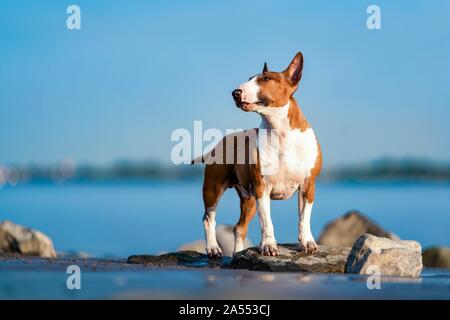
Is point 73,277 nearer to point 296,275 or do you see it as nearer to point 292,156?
point 296,275

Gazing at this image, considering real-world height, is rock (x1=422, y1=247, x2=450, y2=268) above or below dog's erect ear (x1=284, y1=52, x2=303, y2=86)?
below

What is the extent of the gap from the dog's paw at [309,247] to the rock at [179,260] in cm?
132

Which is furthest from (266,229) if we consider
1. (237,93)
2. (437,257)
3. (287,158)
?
(437,257)

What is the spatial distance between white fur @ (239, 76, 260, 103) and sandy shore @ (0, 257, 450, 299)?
90.3 inches

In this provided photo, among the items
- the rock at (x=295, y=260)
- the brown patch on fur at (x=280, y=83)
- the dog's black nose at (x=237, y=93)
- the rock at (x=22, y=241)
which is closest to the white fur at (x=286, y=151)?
the brown patch on fur at (x=280, y=83)

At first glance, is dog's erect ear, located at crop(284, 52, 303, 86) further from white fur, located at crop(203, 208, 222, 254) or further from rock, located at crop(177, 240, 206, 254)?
rock, located at crop(177, 240, 206, 254)

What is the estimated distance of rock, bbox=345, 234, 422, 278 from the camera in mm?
9844

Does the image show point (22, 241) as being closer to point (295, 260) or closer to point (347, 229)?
point (295, 260)

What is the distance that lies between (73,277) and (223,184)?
367cm

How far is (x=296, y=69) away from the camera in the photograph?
1069cm

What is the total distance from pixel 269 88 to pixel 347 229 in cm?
725

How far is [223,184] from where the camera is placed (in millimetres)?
11945

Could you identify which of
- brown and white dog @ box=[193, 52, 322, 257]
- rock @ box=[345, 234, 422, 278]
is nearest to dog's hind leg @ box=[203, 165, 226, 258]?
brown and white dog @ box=[193, 52, 322, 257]

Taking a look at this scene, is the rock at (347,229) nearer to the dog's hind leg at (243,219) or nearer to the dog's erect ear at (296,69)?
the dog's hind leg at (243,219)
